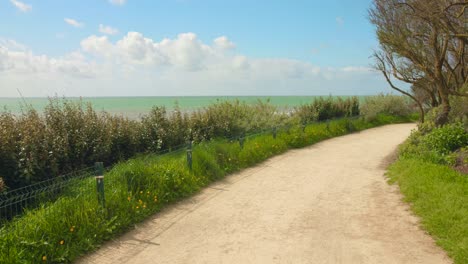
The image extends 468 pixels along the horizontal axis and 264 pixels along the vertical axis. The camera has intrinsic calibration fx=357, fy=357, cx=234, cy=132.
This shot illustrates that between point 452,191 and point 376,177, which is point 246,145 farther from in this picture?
point 452,191

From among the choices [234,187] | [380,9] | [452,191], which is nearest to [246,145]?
[234,187]

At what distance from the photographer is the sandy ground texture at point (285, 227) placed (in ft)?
15.1

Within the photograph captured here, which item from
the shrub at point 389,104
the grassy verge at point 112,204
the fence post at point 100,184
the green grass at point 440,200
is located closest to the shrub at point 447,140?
the green grass at point 440,200

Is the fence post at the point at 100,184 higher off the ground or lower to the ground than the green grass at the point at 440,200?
higher

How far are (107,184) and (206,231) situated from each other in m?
2.12

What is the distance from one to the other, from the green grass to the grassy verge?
4.21 metres

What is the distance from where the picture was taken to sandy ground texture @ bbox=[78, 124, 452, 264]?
4598 millimetres

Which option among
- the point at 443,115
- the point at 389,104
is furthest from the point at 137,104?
the point at 443,115

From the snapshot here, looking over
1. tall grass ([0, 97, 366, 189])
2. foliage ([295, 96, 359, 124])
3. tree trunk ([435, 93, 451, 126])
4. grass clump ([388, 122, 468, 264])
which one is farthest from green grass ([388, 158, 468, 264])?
foliage ([295, 96, 359, 124])

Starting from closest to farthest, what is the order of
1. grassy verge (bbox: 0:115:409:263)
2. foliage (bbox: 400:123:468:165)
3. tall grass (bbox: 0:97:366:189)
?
1. grassy verge (bbox: 0:115:409:263)
2. tall grass (bbox: 0:97:366:189)
3. foliage (bbox: 400:123:468:165)

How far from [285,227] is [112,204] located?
2772mm

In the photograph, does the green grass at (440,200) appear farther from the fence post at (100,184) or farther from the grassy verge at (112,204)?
the fence post at (100,184)

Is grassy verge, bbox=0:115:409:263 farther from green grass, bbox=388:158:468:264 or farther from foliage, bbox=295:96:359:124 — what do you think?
foliage, bbox=295:96:359:124

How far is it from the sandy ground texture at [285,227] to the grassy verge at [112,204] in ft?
0.85
